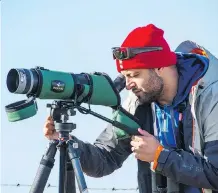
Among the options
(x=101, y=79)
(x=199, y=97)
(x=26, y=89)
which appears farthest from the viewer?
(x=199, y=97)

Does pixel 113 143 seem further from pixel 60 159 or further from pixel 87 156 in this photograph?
pixel 60 159

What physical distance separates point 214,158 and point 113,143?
1.15 metres

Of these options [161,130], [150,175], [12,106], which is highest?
[12,106]

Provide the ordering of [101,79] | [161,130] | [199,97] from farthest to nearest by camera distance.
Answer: [161,130], [199,97], [101,79]

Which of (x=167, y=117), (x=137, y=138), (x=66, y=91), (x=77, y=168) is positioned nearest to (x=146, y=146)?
(x=137, y=138)

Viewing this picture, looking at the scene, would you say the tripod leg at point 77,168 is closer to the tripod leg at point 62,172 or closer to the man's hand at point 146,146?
the tripod leg at point 62,172

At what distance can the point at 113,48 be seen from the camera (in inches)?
220

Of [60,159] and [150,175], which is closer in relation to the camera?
[60,159]

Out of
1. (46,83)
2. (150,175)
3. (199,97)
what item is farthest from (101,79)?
(150,175)

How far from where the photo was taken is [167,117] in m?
5.64

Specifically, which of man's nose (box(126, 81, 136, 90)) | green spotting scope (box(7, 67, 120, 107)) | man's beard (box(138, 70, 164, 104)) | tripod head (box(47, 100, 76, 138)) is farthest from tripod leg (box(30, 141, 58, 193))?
man's beard (box(138, 70, 164, 104))

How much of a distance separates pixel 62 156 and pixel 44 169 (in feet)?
0.54

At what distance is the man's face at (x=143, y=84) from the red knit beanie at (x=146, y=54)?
63mm

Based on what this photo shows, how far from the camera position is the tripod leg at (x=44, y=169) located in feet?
15.1
